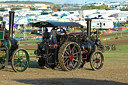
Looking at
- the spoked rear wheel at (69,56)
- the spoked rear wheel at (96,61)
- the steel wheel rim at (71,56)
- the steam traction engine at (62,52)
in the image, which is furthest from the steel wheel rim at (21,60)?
the spoked rear wheel at (96,61)

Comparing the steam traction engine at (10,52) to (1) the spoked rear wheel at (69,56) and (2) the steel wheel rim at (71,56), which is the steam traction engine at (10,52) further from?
(2) the steel wheel rim at (71,56)

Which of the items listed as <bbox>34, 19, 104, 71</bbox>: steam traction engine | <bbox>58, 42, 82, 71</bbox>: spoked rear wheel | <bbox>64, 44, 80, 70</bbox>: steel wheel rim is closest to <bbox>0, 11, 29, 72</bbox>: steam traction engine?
<bbox>34, 19, 104, 71</bbox>: steam traction engine

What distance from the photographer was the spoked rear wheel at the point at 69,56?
39.0ft

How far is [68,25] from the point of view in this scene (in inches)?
492

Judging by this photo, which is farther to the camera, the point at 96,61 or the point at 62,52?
the point at 96,61

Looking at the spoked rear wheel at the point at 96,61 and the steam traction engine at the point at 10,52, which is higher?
the steam traction engine at the point at 10,52

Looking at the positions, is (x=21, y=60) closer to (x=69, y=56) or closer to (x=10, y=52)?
(x=10, y=52)

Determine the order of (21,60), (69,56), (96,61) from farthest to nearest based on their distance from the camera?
(96,61) < (69,56) < (21,60)

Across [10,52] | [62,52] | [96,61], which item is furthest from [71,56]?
[10,52]

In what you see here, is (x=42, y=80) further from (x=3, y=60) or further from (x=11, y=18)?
(x=11, y=18)

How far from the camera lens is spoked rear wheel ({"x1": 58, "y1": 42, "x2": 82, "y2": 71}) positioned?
11.9 metres

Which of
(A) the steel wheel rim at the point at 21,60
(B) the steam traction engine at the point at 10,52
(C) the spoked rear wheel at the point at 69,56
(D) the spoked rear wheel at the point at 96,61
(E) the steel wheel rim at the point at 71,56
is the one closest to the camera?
(B) the steam traction engine at the point at 10,52

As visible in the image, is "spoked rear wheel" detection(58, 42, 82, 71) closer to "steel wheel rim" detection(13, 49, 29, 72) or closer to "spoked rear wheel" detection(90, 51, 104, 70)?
"spoked rear wheel" detection(90, 51, 104, 70)

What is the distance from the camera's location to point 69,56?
1218 cm
